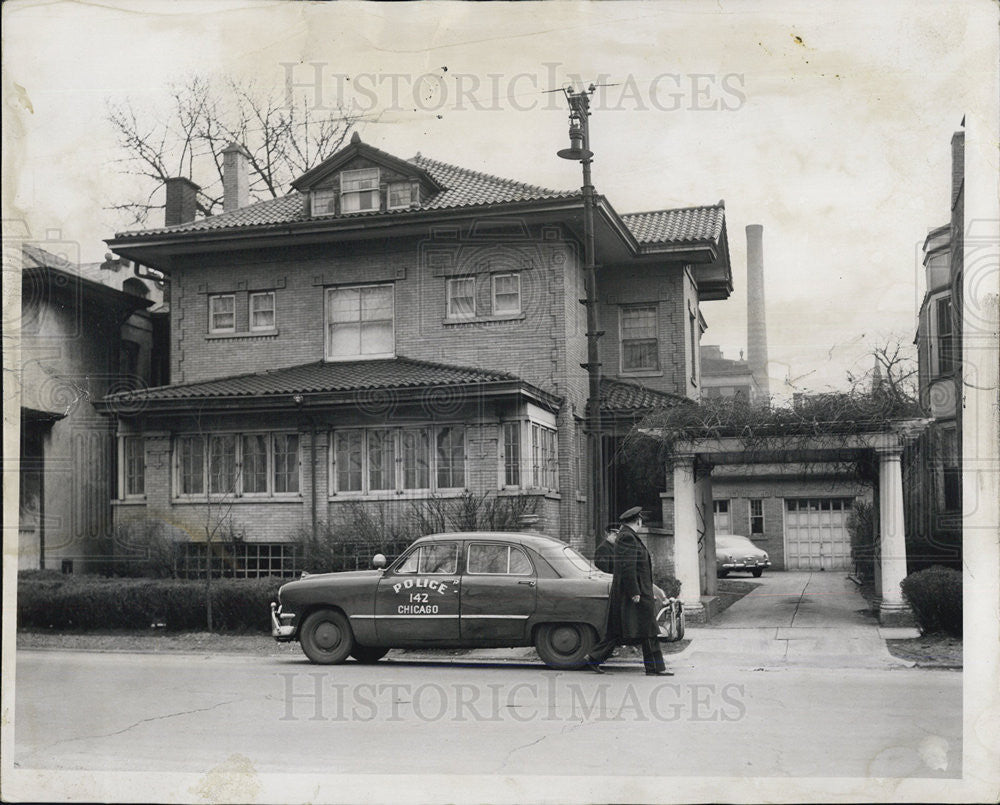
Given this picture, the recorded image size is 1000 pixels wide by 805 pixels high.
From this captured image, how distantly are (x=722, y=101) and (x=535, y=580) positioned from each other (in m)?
5.54

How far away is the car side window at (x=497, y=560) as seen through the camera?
1270 cm

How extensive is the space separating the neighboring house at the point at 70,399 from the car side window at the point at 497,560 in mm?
10763

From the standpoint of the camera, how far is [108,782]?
6613 mm

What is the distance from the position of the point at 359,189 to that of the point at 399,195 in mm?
963

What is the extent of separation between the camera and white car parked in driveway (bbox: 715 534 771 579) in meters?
32.6

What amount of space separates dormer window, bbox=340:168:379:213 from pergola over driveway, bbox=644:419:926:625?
867 centimetres

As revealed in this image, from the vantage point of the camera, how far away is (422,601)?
12742 millimetres

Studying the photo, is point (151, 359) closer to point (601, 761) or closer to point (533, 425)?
point (533, 425)

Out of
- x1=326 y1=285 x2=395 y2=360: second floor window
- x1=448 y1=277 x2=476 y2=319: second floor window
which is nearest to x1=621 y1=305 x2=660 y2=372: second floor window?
x1=448 y1=277 x2=476 y2=319: second floor window

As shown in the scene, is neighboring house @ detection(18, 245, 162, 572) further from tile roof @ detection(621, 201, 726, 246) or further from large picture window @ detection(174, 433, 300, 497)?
tile roof @ detection(621, 201, 726, 246)

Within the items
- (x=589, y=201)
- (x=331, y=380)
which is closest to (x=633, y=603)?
(x=589, y=201)

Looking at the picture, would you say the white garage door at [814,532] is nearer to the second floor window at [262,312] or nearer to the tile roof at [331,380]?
the tile roof at [331,380]

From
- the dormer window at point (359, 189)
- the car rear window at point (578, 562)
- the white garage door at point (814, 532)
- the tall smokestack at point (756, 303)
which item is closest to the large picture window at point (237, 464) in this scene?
the dormer window at point (359, 189)

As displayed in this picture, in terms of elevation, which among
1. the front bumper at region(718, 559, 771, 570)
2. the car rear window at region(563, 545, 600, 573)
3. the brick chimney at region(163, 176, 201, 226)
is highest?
the brick chimney at region(163, 176, 201, 226)
